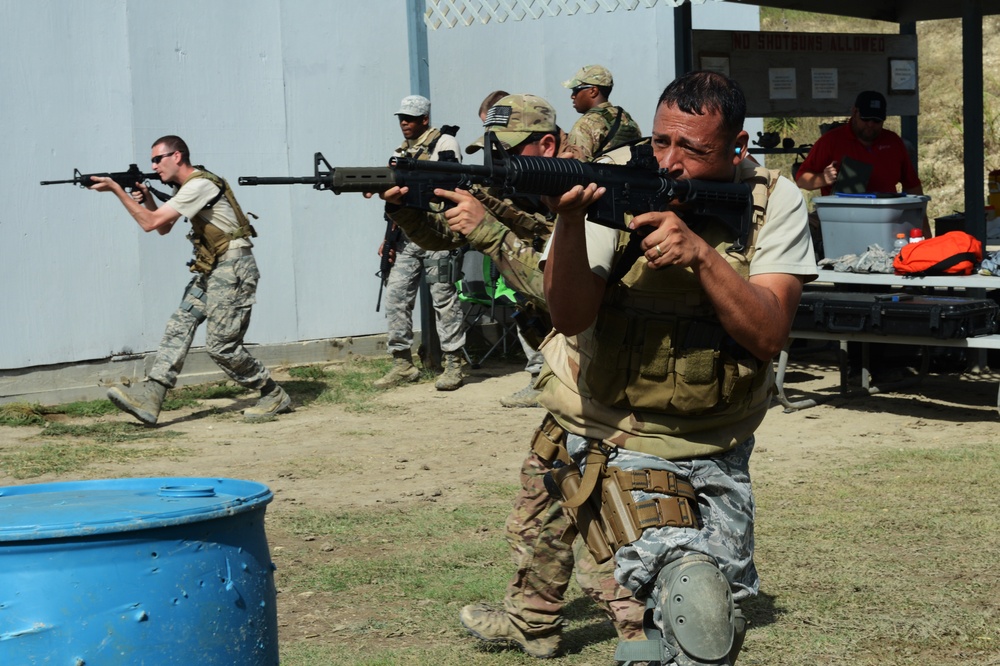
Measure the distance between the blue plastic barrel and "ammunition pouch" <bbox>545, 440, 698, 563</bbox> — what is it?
3.08 ft

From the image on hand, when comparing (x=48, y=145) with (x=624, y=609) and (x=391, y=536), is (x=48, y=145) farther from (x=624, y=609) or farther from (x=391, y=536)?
(x=624, y=609)

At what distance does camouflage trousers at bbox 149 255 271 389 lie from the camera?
8.80 metres

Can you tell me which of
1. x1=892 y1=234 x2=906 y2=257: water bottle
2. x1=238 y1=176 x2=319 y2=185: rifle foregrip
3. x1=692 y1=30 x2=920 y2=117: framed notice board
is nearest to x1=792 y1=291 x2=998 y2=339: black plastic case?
x1=892 y1=234 x2=906 y2=257: water bottle

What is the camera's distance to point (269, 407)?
360 inches

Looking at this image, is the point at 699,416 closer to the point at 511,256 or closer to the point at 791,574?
the point at 511,256

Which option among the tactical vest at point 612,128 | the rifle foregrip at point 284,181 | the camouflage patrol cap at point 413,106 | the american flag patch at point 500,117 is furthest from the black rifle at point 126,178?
the american flag patch at point 500,117

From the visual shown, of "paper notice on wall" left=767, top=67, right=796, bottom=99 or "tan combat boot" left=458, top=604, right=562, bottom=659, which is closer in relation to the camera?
"tan combat boot" left=458, top=604, right=562, bottom=659

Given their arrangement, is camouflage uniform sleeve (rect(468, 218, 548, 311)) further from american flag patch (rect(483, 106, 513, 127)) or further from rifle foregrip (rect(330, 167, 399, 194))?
american flag patch (rect(483, 106, 513, 127))

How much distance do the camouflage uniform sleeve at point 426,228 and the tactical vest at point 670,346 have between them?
128cm

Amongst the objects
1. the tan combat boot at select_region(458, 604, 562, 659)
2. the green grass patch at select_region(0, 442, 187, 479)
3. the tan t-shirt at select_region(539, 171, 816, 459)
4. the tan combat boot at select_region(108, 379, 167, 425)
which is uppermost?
the tan t-shirt at select_region(539, 171, 816, 459)

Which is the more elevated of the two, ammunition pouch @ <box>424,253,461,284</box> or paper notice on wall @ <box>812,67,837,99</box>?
paper notice on wall @ <box>812,67,837,99</box>

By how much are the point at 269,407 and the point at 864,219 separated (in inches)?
178

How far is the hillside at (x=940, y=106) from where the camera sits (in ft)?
72.8

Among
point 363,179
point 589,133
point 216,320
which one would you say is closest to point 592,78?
point 589,133
